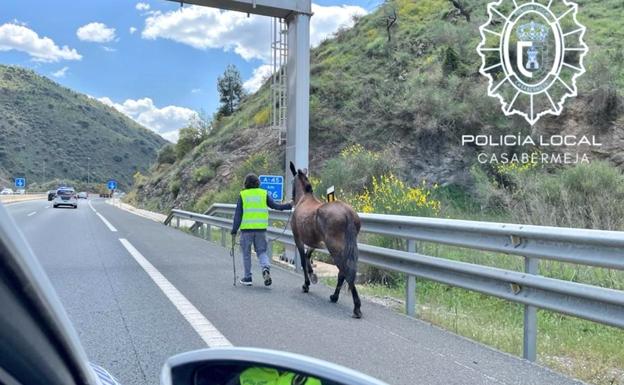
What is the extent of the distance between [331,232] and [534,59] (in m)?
20.1

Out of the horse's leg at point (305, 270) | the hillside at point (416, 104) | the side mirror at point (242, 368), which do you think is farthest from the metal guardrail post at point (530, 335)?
the hillside at point (416, 104)

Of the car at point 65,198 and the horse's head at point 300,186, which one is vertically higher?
the horse's head at point 300,186

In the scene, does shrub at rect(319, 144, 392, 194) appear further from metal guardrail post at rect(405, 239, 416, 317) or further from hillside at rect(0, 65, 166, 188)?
hillside at rect(0, 65, 166, 188)

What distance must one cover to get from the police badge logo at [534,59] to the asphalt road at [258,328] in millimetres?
15590

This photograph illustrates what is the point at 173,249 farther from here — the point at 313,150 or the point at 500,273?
the point at 313,150

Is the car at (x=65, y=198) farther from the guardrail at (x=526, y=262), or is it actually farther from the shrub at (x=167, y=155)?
the guardrail at (x=526, y=262)

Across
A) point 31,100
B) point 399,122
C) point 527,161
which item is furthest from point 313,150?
point 31,100

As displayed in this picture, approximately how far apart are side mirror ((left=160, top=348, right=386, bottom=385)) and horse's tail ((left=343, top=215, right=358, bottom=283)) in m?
5.54

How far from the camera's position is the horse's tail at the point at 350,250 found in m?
7.27

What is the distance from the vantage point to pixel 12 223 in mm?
1056

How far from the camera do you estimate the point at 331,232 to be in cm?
757

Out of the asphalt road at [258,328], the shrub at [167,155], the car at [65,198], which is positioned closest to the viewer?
the asphalt road at [258,328]

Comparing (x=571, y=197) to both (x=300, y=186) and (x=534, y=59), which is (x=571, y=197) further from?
(x=534, y=59)

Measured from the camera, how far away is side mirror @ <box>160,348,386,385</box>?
5.06 feet
